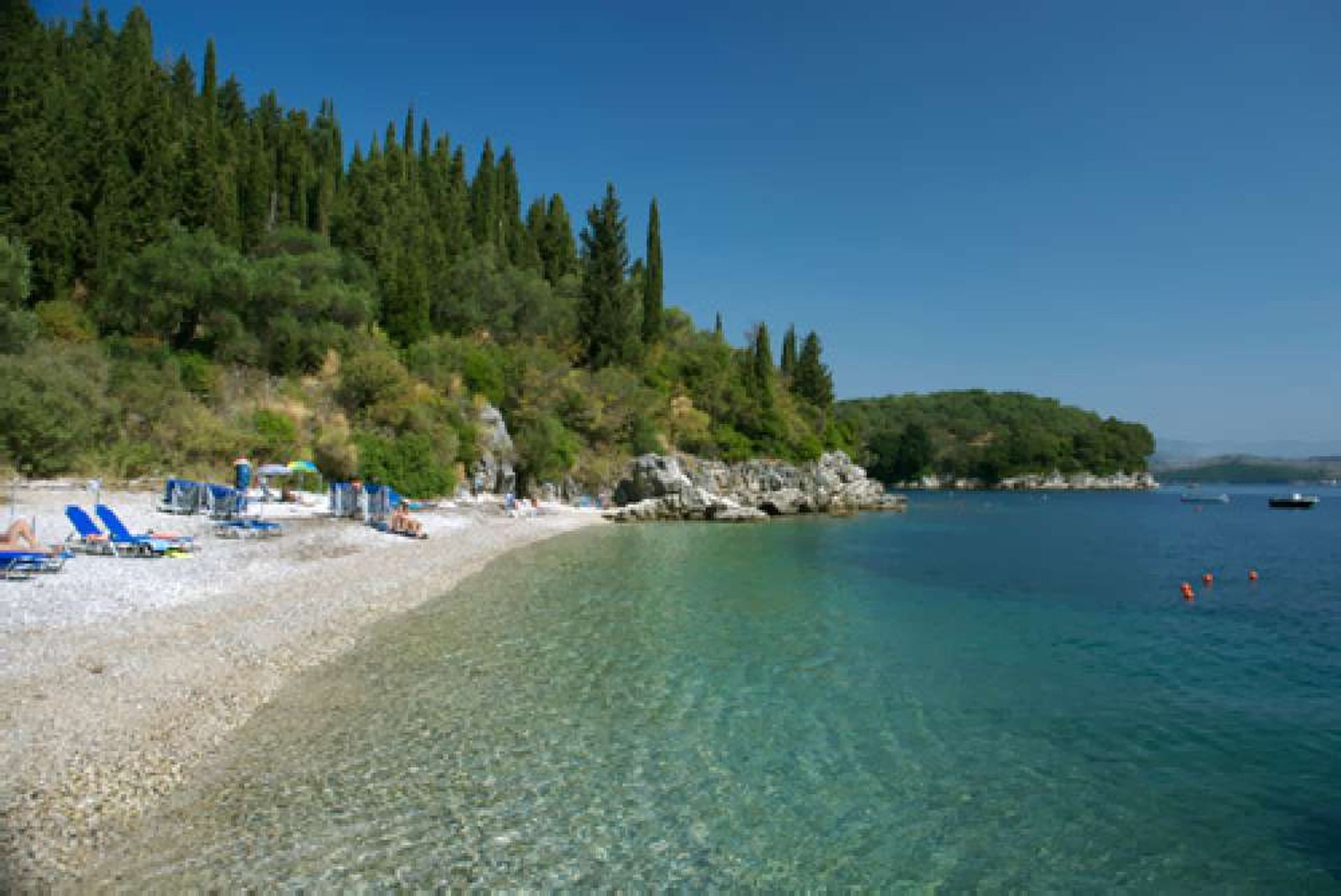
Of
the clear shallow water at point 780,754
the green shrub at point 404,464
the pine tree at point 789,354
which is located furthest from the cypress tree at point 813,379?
the clear shallow water at point 780,754

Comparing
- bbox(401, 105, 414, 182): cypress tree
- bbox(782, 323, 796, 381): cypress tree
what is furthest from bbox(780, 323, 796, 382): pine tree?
bbox(401, 105, 414, 182): cypress tree

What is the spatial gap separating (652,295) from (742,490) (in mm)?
18158

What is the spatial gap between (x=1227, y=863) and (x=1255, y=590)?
69.2 feet

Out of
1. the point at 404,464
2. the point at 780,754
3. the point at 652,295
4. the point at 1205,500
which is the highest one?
the point at 652,295

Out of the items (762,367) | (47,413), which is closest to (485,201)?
(762,367)

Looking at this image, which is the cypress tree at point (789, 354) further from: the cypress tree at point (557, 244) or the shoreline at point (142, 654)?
the shoreline at point (142, 654)

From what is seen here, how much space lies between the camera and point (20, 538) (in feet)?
43.8

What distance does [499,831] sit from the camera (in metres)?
6.56

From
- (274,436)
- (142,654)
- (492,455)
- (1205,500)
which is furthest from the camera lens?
(1205,500)

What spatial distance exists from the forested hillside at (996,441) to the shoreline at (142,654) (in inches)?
4533

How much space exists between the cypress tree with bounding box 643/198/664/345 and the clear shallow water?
44083 millimetres

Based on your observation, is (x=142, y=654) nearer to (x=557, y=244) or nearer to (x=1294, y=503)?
(x=557, y=244)

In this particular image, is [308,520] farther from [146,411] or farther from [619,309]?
[619,309]

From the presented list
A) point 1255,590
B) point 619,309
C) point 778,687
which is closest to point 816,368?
point 619,309
